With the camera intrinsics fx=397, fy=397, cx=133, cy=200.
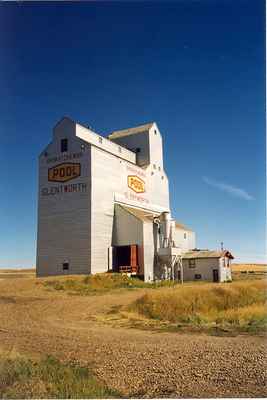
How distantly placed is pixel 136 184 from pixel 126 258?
1001 centimetres

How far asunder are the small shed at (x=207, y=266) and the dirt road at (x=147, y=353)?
88.6 feet

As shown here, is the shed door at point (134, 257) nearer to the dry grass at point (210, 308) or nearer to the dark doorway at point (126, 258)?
the dark doorway at point (126, 258)

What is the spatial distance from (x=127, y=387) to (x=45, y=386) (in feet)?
5.59

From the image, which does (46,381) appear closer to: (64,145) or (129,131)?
(64,145)

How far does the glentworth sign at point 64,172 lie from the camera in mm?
38906

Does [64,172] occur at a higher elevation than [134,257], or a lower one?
higher

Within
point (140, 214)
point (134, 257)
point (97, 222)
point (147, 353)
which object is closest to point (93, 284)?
point (97, 222)

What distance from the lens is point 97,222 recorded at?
3812cm

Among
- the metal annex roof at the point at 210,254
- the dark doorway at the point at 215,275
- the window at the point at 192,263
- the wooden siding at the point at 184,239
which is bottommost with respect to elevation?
the dark doorway at the point at 215,275

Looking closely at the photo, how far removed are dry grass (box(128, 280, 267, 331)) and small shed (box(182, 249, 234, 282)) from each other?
62.1 ft

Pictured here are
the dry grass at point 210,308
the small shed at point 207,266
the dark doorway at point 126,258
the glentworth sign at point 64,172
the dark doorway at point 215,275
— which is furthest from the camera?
the small shed at point 207,266

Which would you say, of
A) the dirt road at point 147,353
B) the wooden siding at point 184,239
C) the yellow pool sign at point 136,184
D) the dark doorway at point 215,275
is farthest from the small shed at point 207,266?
the dirt road at point 147,353

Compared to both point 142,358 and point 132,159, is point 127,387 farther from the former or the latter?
point 132,159

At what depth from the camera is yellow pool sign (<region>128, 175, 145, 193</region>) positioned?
45.2 m
